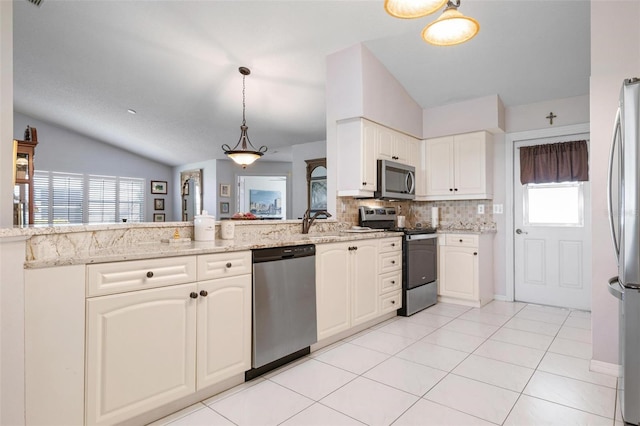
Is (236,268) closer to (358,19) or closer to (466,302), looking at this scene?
(358,19)

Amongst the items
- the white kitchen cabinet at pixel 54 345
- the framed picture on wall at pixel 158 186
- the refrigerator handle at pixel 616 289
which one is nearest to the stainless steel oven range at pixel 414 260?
the refrigerator handle at pixel 616 289

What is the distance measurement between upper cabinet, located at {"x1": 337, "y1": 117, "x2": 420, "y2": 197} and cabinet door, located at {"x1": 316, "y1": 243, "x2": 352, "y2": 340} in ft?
2.89

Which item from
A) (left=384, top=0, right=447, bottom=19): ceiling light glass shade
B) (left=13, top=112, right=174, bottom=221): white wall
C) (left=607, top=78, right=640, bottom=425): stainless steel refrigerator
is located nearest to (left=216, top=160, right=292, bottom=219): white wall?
(left=13, top=112, right=174, bottom=221): white wall

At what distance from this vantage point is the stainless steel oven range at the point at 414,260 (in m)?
3.71

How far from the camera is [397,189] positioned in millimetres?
4047

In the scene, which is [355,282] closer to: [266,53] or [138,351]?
[138,351]

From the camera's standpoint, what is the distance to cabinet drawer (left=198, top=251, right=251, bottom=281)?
77.2 inches

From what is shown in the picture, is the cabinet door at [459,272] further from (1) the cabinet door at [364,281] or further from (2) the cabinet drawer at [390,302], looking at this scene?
(1) the cabinet door at [364,281]

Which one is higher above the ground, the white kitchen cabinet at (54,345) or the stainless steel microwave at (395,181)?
the stainless steel microwave at (395,181)

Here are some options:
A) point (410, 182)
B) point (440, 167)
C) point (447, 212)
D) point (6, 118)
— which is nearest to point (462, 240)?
point (447, 212)

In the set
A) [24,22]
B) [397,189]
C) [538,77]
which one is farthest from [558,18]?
[24,22]

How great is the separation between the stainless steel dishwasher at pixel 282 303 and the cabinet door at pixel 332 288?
3.5 inches

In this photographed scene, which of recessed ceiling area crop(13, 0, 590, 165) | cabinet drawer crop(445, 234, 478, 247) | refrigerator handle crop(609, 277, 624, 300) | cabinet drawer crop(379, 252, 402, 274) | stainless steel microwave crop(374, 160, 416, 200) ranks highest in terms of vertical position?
recessed ceiling area crop(13, 0, 590, 165)

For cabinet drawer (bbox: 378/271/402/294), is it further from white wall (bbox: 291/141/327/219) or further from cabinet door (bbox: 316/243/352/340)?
white wall (bbox: 291/141/327/219)
